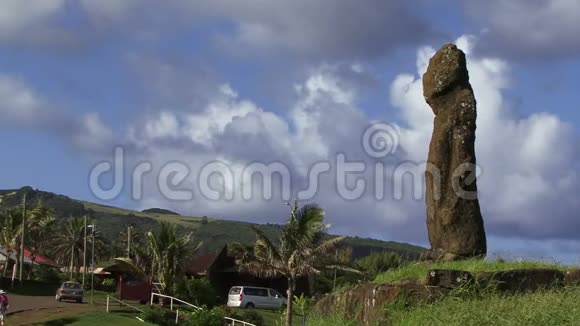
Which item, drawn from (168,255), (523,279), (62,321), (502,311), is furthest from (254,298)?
(502,311)

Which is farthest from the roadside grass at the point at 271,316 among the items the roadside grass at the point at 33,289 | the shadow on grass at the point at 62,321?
the roadside grass at the point at 33,289

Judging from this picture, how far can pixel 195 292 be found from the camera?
56156 mm

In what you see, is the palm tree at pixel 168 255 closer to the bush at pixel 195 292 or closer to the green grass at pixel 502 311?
the bush at pixel 195 292

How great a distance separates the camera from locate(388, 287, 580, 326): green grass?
10.6 meters

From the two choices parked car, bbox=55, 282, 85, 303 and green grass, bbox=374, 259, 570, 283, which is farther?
parked car, bbox=55, 282, 85, 303

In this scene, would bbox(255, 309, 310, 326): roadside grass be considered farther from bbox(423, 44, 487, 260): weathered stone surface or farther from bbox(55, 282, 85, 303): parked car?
bbox(423, 44, 487, 260): weathered stone surface

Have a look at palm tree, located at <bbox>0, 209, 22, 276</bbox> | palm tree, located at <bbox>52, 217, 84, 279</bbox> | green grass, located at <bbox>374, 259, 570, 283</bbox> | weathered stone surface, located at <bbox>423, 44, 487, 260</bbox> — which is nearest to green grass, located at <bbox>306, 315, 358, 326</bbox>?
green grass, located at <bbox>374, 259, 570, 283</bbox>

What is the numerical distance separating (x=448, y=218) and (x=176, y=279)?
135 ft

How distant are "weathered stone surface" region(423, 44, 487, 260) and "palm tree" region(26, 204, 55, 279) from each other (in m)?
70.5

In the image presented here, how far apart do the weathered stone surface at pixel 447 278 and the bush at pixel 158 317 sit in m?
31.9

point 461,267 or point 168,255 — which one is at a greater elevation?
point 168,255

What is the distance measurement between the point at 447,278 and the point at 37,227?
256 ft

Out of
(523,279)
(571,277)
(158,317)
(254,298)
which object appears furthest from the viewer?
(254,298)

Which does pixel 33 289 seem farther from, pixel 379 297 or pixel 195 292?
pixel 379 297
